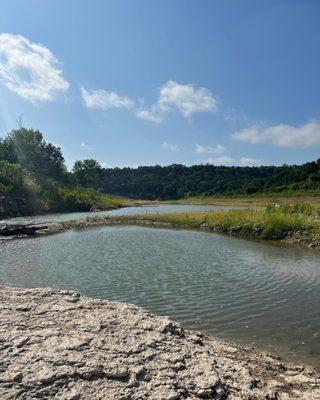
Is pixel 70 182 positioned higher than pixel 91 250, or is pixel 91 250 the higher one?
pixel 70 182

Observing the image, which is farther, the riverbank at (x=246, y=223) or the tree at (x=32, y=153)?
the tree at (x=32, y=153)

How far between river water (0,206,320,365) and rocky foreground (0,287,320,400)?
218cm

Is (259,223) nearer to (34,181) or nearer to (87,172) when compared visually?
(34,181)

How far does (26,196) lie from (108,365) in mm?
86229

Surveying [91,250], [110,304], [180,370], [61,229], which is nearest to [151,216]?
[61,229]

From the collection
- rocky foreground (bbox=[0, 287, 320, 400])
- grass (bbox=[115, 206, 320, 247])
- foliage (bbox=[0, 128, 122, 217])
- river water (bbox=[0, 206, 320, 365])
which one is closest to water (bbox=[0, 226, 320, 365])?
river water (bbox=[0, 206, 320, 365])

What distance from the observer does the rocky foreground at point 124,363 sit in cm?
809

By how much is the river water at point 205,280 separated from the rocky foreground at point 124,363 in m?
Answer: 2.18

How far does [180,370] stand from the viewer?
889 cm

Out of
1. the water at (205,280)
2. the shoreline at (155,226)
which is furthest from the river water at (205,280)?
the shoreline at (155,226)

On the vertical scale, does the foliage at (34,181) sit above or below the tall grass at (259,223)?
above

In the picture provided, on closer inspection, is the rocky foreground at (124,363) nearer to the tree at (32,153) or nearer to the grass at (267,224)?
the grass at (267,224)

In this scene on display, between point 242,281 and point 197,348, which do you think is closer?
point 197,348

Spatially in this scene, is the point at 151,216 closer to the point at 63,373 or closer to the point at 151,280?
the point at 151,280
